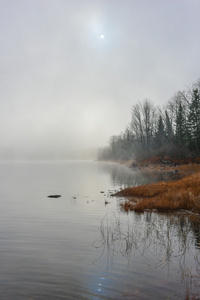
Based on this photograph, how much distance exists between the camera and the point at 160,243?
7.90 meters

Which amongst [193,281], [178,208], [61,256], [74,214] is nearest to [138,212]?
[178,208]

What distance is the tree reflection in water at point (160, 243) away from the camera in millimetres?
6164

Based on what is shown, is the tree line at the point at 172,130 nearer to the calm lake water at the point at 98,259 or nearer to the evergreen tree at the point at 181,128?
the evergreen tree at the point at 181,128

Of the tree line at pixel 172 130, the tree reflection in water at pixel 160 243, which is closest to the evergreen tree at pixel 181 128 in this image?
the tree line at pixel 172 130

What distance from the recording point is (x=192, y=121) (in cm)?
4744

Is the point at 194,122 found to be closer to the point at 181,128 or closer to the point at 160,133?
the point at 181,128

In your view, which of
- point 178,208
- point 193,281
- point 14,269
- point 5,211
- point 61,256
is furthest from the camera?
point 5,211

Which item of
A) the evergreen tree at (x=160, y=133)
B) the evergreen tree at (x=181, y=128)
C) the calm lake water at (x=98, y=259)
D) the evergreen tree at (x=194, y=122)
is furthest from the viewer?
the evergreen tree at (x=160, y=133)

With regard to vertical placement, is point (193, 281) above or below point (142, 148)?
below

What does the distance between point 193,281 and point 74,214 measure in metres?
9.25

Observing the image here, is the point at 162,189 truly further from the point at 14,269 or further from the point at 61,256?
the point at 14,269

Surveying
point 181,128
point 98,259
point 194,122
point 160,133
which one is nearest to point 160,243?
point 98,259

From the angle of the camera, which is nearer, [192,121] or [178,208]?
[178,208]

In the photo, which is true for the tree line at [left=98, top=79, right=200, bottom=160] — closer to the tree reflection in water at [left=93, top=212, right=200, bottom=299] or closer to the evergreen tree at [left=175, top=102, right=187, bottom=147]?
the evergreen tree at [left=175, top=102, right=187, bottom=147]
